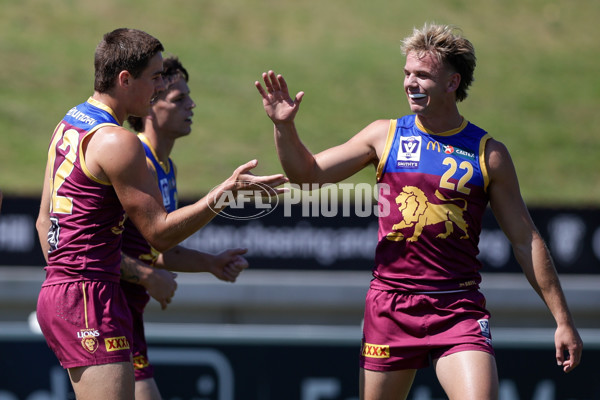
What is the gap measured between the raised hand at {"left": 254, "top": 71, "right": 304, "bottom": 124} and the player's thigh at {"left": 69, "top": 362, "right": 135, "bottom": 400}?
56.1 inches

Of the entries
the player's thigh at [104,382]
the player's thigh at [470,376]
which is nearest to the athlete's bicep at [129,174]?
the player's thigh at [104,382]

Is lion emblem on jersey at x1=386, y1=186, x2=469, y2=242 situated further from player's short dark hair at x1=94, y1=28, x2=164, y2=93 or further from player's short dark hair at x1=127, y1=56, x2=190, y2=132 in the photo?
player's short dark hair at x1=127, y1=56, x2=190, y2=132

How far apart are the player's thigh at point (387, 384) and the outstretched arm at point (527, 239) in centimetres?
79

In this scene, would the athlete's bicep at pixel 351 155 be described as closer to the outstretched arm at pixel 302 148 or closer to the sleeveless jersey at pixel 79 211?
the outstretched arm at pixel 302 148

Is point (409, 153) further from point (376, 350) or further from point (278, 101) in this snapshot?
point (376, 350)

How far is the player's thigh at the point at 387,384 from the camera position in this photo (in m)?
4.24

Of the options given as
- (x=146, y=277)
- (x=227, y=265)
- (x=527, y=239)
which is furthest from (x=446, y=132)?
(x=146, y=277)

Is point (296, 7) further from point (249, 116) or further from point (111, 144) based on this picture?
point (111, 144)

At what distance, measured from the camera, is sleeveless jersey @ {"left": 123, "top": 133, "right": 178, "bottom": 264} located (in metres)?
4.88

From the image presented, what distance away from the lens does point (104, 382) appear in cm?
371

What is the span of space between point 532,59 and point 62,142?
58.4 feet

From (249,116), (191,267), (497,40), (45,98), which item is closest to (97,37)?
(45,98)

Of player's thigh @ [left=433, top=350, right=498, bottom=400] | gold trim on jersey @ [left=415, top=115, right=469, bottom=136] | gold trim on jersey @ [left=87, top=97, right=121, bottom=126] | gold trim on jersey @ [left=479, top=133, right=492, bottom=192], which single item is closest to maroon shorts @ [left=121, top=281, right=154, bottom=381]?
gold trim on jersey @ [left=87, top=97, right=121, bottom=126]

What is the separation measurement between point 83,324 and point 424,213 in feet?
5.75
